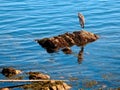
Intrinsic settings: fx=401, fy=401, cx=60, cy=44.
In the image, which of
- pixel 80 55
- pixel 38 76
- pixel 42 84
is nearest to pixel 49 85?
pixel 42 84

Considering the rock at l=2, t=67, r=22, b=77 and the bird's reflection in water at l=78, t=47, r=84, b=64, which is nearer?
the rock at l=2, t=67, r=22, b=77

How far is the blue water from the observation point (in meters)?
30.7

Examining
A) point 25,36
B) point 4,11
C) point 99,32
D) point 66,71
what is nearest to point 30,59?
point 66,71

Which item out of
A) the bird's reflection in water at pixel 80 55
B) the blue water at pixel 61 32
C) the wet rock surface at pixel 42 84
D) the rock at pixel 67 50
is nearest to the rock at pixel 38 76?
the wet rock surface at pixel 42 84

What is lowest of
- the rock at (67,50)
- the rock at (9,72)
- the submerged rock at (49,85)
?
the submerged rock at (49,85)

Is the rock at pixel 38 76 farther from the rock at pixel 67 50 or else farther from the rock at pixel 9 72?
the rock at pixel 67 50

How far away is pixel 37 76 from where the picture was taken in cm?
2870

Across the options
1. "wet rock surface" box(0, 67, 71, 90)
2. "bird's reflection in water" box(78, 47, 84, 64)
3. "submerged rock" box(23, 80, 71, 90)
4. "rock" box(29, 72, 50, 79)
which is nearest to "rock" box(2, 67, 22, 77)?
"wet rock surface" box(0, 67, 71, 90)

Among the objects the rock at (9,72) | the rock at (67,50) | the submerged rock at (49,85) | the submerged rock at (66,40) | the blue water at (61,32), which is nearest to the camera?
the submerged rock at (49,85)

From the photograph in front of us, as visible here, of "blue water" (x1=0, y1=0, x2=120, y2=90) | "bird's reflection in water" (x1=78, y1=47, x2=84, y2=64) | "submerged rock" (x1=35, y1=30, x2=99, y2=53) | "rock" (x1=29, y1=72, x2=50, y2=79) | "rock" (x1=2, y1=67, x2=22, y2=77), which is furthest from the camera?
"submerged rock" (x1=35, y1=30, x2=99, y2=53)

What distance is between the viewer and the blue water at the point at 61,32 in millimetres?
30672

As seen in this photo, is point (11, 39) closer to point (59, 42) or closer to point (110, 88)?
point (59, 42)

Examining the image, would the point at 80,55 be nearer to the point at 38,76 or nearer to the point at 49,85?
the point at 38,76

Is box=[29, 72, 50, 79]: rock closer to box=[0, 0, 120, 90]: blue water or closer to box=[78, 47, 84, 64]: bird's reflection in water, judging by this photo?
box=[0, 0, 120, 90]: blue water
